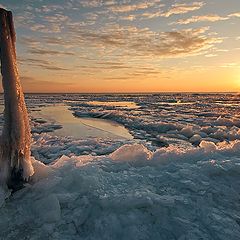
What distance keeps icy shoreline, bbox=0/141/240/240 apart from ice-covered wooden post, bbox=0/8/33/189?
0.28 meters

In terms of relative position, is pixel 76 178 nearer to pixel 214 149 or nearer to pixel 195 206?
pixel 195 206

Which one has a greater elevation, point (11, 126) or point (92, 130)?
point (11, 126)

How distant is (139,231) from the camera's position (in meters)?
3.45

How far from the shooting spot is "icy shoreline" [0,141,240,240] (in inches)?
137

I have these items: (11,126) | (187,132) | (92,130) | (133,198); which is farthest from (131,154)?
(92,130)

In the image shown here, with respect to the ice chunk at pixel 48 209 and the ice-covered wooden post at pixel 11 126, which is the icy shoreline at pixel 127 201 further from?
the ice-covered wooden post at pixel 11 126

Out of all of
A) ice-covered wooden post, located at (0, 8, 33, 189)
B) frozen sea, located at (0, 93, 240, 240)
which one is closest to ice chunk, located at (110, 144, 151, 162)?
frozen sea, located at (0, 93, 240, 240)

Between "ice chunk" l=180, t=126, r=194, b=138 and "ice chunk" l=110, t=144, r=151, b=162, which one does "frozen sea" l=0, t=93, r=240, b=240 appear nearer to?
"ice chunk" l=110, t=144, r=151, b=162

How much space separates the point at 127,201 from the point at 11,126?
84.9 inches

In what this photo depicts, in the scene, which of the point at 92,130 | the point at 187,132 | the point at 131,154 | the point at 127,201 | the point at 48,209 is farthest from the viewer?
the point at 92,130

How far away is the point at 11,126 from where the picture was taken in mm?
4406

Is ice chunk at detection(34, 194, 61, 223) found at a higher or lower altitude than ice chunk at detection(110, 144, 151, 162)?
lower

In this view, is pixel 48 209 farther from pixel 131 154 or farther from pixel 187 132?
pixel 187 132

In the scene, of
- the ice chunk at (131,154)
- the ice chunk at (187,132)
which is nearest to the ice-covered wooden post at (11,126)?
the ice chunk at (131,154)
